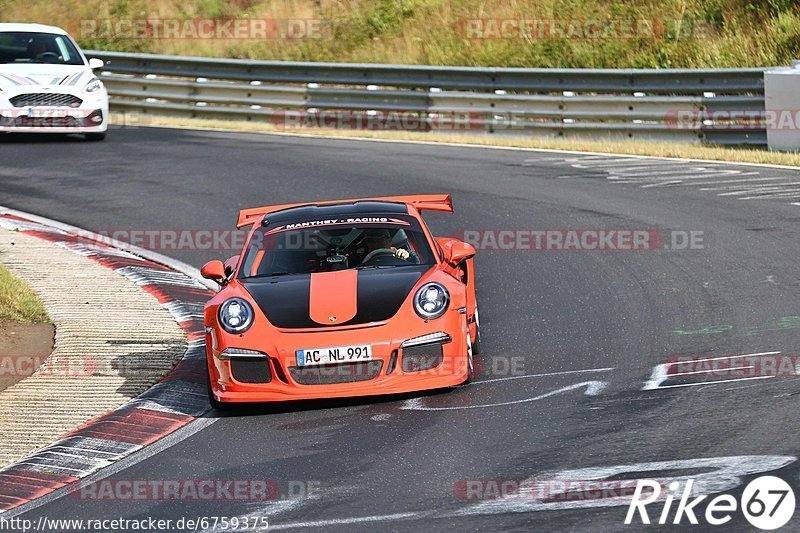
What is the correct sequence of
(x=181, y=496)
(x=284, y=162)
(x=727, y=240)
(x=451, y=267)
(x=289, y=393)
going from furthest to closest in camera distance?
(x=284, y=162) → (x=727, y=240) → (x=451, y=267) → (x=289, y=393) → (x=181, y=496)

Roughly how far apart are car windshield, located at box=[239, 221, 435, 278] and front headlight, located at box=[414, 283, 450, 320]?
596 millimetres

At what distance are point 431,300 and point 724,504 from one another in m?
2.82

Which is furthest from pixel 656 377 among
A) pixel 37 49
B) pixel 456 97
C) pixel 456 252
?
pixel 37 49

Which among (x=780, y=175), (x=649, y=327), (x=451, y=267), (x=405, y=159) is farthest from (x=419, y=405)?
(x=405, y=159)

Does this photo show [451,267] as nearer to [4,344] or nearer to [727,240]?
[4,344]

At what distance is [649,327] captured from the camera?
915 centimetres

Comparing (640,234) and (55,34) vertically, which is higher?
(55,34)

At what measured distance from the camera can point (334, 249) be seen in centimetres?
892

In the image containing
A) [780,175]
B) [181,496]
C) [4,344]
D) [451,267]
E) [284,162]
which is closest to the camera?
[181,496]

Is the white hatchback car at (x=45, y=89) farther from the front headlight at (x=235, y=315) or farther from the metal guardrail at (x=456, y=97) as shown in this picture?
the front headlight at (x=235, y=315)

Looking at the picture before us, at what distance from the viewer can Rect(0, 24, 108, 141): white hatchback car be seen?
18875mm

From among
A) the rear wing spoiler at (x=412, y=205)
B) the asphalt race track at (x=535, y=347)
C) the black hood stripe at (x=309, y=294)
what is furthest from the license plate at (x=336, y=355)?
the rear wing spoiler at (x=412, y=205)

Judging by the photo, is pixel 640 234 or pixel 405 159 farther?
pixel 405 159

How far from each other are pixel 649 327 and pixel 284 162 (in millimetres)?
9388
